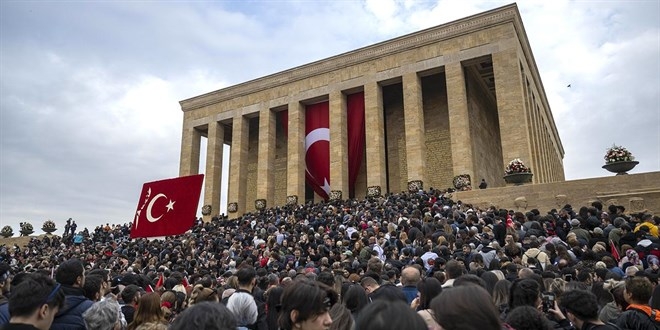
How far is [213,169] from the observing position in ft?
101

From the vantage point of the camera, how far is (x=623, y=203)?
45.5ft

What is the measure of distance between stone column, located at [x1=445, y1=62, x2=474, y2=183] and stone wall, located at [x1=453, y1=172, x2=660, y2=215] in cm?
614

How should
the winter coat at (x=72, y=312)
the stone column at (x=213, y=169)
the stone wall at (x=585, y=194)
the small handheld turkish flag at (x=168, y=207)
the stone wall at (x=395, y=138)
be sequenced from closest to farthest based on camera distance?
the winter coat at (x=72, y=312)
the stone wall at (x=585, y=194)
the small handheld turkish flag at (x=168, y=207)
the stone wall at (x=395, y=138)
the stone column at (x=213, y=169)

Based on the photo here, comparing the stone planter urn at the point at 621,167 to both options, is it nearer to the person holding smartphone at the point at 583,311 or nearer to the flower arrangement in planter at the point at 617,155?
the flower arrangement in planter at the point at 617,155

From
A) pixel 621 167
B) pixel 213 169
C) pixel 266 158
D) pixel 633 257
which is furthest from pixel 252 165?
pixel 633 257

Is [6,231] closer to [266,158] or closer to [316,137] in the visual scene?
[266,158]

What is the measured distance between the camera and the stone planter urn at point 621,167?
14.1 meters

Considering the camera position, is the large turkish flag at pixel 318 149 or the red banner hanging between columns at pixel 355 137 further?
the large turkish flag at pixel 318 149

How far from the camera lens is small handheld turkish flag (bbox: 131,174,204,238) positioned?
18.0 meters

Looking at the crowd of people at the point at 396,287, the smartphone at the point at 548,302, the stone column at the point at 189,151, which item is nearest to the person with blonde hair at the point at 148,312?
the crowd of people at the point at 396,287

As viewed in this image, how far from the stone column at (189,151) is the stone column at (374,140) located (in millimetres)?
14035

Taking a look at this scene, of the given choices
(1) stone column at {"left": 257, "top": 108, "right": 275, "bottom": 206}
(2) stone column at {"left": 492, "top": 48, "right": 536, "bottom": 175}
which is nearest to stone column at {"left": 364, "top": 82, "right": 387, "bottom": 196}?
(2) stone column at {"left": 492, "top": 48, "right": 536, "bottom": 175}

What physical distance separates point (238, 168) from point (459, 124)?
50.0 ft

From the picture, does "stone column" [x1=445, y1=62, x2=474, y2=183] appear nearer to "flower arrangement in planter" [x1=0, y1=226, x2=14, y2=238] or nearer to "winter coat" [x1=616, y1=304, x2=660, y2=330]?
"winter coat" [x1=616, y1=304, x2=660, y2=330]
